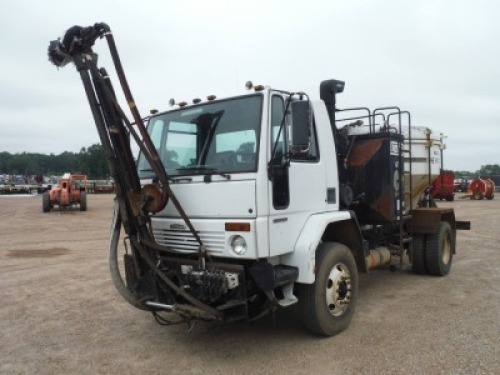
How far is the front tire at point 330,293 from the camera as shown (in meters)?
4.73

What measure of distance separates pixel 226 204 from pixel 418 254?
15.3 ft

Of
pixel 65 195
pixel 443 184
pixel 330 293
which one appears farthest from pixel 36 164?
pixel 330 293

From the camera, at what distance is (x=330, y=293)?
16.3 ft

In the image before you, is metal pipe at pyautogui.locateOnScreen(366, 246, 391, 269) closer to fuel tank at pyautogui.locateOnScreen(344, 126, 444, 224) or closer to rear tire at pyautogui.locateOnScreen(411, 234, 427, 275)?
fuel tank at pyautogui.locateOnScreen(344, 126, 444, 224)

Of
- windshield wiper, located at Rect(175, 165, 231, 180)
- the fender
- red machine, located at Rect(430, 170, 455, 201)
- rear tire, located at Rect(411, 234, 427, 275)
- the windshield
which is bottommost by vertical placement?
rear tire, located at Rect(411, 234, 427, 275)

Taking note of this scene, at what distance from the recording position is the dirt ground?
4258mm

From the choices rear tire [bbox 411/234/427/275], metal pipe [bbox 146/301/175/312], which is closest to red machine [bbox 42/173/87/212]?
rear tire [bbox 411/234/427/275]

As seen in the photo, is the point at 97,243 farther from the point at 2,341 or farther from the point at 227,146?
the point at 227,146

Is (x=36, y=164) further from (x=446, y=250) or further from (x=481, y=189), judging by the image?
(x=446, y=250)

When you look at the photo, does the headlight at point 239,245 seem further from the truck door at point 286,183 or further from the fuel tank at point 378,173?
the fuel tank at point 378,173

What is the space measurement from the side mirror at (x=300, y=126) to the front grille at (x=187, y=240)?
3.49 feet

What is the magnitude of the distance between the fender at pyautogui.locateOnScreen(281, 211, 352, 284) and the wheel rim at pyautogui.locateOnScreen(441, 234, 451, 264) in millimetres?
3871

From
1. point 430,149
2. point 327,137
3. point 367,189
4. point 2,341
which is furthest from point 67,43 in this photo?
point 430,149

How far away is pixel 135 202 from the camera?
4.47 m
